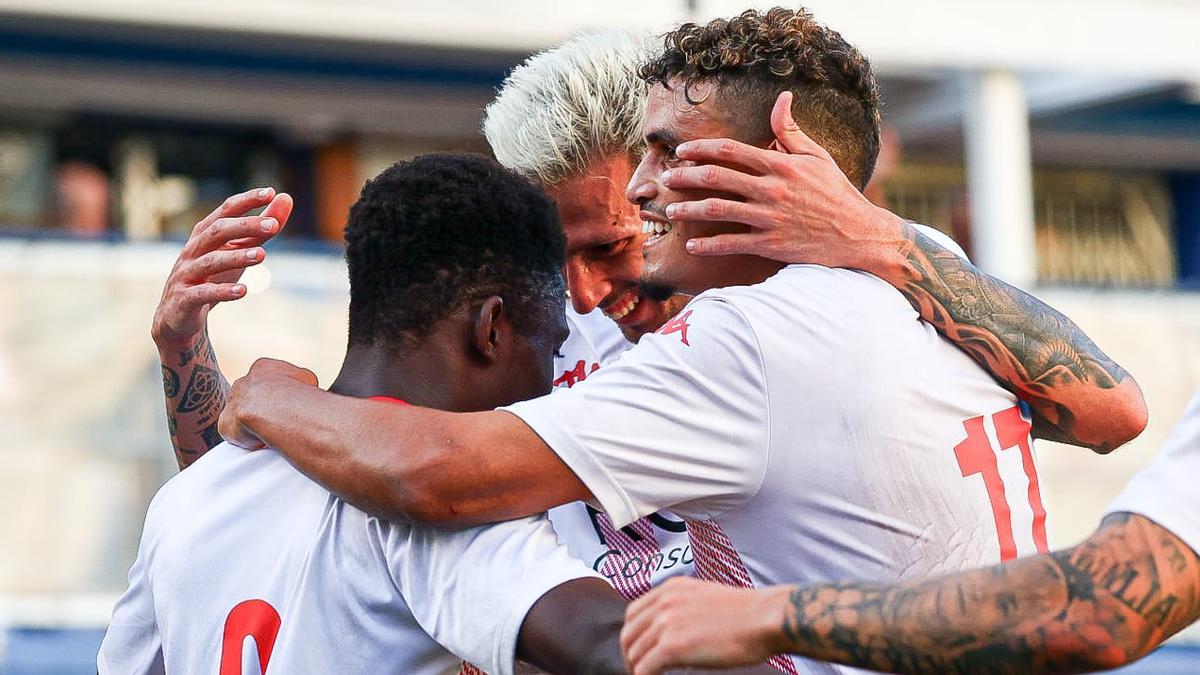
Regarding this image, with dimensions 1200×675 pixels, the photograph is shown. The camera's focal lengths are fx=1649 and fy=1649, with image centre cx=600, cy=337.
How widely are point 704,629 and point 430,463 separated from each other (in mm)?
511

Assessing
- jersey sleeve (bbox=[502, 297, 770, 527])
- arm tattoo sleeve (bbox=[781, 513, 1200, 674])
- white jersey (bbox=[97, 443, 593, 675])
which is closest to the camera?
arm tattoo sleeve (bbox=[781, 513, 1200, 674])

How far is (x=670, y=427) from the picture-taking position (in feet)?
7.95

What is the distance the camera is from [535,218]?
2.69m

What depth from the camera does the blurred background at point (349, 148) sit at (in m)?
7.33

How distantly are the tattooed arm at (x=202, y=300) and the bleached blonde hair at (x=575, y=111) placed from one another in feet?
2.20

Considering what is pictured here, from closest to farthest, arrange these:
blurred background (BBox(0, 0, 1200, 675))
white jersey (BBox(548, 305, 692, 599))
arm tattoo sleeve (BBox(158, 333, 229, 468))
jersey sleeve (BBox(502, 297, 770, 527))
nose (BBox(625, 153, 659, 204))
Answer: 1. jersey sleeve (BBox(502, 297, 770, 527))
2. nose (BBox(625, 153, 659, 204))
3. white jersey (BBox(548, 305, 692, 599))
4. arm tattoo sleeve (BBox(158, 333, 229, 468))
5. blurred background (BBox(0, 0, 1200, 675))

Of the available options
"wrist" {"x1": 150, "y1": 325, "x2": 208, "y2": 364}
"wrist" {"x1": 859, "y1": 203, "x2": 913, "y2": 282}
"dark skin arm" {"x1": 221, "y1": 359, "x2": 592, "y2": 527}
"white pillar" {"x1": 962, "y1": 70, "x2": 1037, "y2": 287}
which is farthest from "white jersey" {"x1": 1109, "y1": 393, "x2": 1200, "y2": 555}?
"white pillar" {"x1": 962, "y1": 70, "x2": 1037, "y2": 287}

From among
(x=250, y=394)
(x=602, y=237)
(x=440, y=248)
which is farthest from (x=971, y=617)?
(x=602, y=237)

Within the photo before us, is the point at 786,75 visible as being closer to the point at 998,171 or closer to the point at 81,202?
the point at 81,202

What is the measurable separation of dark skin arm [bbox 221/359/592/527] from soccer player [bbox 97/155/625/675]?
0.19ft

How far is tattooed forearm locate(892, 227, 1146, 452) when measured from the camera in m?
2.65

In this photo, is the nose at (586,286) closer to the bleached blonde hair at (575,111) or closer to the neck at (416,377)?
the bleached blonde hair at (575,111)

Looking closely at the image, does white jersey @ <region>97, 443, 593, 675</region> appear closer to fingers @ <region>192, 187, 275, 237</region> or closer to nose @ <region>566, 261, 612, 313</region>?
fingers @ <region>192, 187, 275, 237</region>

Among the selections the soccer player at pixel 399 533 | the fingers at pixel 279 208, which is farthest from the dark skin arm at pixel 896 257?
the fingers at pixel 279 208
